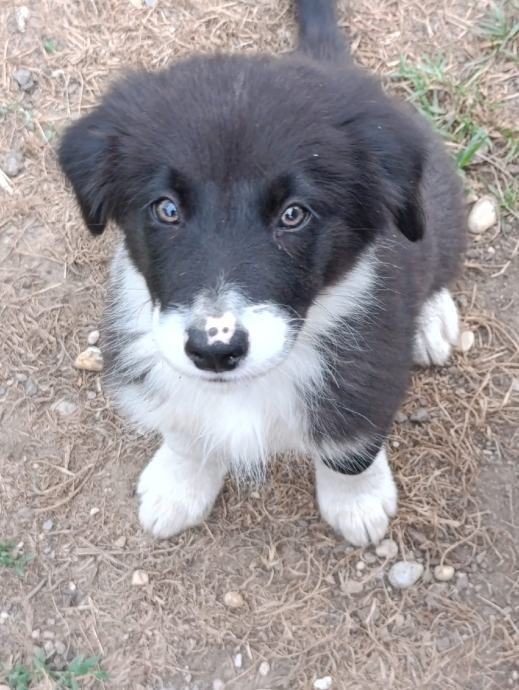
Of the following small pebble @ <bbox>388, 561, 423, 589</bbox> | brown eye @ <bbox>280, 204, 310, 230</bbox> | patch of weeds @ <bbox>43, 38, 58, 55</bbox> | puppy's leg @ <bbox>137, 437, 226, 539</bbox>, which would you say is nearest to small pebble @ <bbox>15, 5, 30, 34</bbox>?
patch of weeds @ <bbox>43, 38, 58, 55</bbox>

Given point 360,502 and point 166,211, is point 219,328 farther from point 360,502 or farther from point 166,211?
point 360,502

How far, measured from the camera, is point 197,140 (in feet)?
6.96

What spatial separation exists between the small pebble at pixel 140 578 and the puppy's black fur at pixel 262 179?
1.16 meters

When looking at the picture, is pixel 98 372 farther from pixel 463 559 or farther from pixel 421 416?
pixel 463 559

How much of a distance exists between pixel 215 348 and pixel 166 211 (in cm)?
40

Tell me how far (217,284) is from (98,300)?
1815 millimetres

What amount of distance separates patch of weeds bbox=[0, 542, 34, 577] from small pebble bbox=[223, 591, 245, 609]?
767mm

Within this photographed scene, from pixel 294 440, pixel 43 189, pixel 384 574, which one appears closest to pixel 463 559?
pixel 384 574

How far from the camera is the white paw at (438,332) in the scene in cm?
347

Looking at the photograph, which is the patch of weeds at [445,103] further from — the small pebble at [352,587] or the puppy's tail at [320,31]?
the small pebble at [352,587]

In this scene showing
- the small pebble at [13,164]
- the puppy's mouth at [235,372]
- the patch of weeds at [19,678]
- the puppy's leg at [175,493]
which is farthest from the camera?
the small pebble at [13,164]

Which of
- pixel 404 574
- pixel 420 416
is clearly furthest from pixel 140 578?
pixel 420 416

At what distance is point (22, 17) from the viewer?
4.13m

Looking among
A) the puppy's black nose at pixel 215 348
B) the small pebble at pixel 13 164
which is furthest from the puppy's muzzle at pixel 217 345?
the small pebble at pixel 13 164
